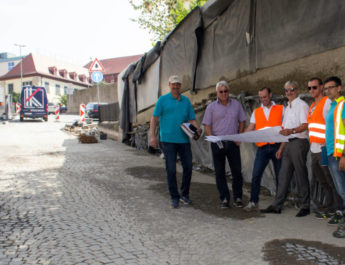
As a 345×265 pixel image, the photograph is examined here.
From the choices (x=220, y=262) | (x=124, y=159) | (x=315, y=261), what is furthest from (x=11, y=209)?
(x=124, y=159)

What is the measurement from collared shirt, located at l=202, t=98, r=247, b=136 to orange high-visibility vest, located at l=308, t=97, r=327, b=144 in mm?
1109

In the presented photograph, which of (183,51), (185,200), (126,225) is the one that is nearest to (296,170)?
(185,200)

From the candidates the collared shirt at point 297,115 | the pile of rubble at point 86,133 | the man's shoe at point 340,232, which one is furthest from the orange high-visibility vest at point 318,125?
the pile of rubble at point 86,133

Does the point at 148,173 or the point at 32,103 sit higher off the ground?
the point at 32,103

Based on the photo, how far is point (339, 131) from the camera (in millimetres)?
3902

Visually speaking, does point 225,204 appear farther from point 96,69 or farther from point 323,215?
point 96,69

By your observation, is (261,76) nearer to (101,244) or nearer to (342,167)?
(342,167)

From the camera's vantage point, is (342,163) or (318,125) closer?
(342,163)

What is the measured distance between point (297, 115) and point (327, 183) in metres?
0.88

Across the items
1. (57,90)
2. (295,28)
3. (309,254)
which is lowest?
(309,254)

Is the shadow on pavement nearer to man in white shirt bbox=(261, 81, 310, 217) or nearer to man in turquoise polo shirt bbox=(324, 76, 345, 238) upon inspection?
man in white shirt bbox=(261, 81, 310, 217)

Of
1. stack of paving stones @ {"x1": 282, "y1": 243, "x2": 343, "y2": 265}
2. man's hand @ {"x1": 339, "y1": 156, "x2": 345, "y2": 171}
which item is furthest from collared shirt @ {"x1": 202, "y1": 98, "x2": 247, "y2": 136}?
stack of paving stones @ {"x1": 282, "y1": 243, "x2": 343, "y2": 265}

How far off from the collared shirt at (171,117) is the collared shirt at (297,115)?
1.50 meters

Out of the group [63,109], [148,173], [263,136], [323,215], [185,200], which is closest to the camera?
[323,215]
